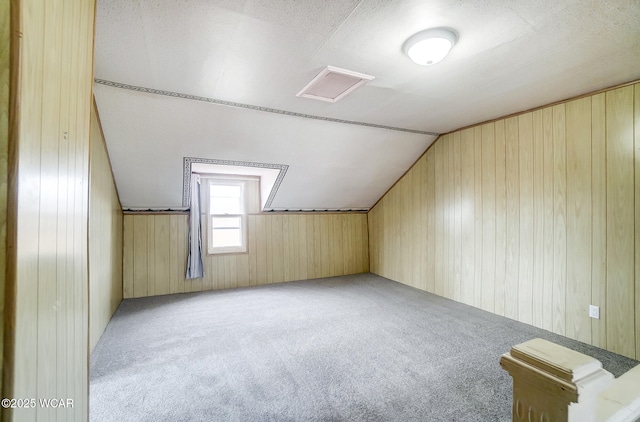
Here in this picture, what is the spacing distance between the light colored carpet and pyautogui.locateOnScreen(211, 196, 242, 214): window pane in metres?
1.43

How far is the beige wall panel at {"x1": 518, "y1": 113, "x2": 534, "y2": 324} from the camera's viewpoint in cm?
296

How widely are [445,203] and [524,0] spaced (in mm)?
2707

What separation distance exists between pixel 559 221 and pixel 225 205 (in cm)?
412

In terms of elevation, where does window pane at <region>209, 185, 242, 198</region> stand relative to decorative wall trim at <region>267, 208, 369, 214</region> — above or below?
above

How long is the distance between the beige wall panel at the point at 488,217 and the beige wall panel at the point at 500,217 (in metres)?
0.03

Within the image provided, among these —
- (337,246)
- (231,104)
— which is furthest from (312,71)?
(337,246)

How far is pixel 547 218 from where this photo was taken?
2836 millimetres

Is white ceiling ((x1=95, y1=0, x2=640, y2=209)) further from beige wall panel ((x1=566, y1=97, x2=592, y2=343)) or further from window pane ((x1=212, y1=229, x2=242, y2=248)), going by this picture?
window pane ((x1=212, y1=229, x2=242, y2=248))

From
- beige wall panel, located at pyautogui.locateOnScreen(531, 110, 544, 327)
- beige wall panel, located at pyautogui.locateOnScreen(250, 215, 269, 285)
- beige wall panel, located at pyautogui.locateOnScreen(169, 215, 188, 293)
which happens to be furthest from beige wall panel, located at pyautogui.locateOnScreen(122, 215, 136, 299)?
beige wall panel, located at pyautogui.locateOnScreen(531, 110, 544, 327)

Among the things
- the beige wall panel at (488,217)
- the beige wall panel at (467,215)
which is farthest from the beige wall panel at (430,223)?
the beige wall panel at (488,217)

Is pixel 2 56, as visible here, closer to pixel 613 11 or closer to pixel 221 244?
pixel 613 11

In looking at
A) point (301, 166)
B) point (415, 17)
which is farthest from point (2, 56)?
point (301, 166)

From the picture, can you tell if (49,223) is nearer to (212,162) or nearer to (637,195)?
(212,162)

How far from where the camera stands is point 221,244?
457cm
